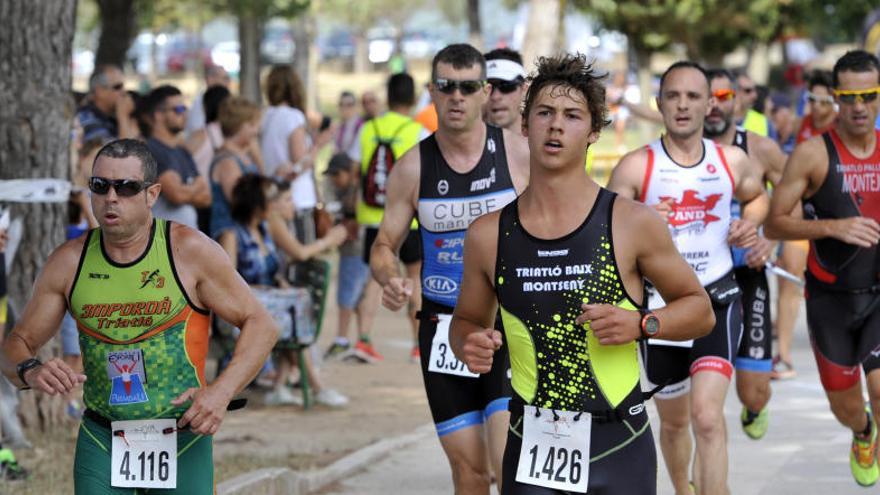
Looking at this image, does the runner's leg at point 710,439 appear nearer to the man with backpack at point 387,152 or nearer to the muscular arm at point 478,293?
the muscular arm at point 478,293

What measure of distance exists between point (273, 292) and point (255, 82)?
16.6 metres

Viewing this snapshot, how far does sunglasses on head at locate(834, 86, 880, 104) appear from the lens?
8477mm

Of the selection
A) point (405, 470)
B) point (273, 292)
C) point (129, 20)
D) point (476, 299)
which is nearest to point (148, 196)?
point (476, 299)

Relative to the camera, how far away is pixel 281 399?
470 inches

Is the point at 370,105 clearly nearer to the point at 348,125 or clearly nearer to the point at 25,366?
the point at 348,125

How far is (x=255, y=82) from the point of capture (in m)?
27.4

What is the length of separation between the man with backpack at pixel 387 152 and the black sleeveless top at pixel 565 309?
282 inches

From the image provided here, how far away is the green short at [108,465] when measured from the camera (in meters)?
5.73

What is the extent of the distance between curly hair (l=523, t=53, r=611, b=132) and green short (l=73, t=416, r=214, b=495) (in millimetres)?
1654

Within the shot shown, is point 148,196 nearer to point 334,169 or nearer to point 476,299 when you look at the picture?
point 476,299

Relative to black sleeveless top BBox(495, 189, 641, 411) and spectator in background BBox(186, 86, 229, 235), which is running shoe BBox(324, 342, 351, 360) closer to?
spectator in background BBox(186, 86, 229, 235)

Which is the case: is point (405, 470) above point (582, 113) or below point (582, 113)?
below

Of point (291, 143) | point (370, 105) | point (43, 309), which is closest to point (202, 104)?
point (291, 143)

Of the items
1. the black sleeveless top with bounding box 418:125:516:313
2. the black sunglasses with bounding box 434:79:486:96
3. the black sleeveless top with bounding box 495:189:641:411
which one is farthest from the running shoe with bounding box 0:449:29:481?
the black sleeveless top with bounding box 495:189:641:411
